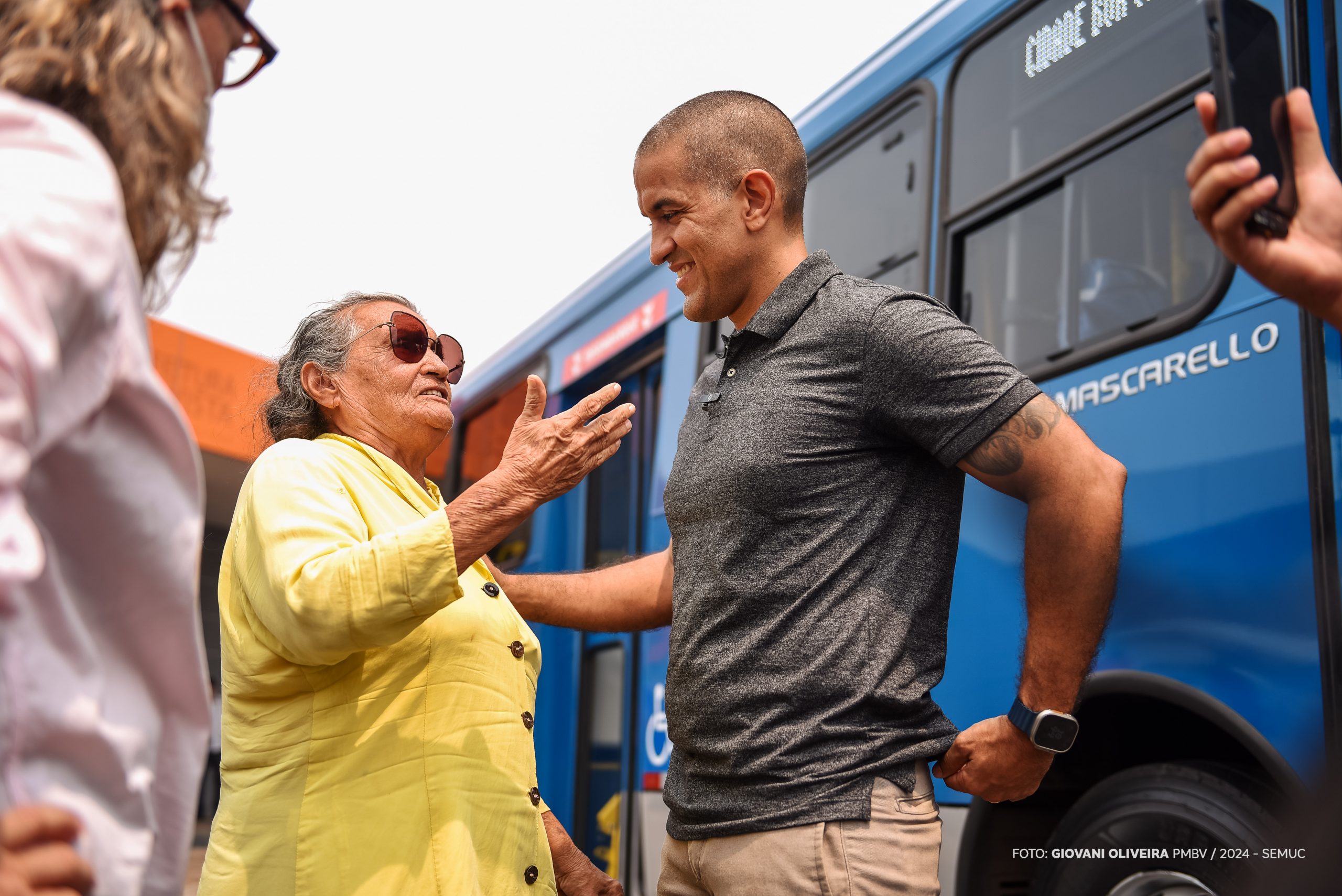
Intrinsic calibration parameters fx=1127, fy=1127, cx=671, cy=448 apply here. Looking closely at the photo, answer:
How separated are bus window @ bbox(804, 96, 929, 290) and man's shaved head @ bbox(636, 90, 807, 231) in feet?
4.24

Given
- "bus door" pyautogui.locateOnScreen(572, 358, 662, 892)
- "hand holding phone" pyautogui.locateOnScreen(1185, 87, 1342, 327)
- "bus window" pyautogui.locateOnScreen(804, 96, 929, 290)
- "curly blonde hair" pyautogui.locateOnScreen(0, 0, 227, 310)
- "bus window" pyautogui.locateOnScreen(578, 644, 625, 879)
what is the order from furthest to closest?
"bus window" pyautogui.locateOnScreen(578, 644, 625, 879) < "bus door" pyautogui.locateOnScreen(572, 358, 662, 892) < "bus window" pyautogui.locateOnScreen(804, 96, 929, 290) < "hand holding phone" pyautogui.locateOnScreen(1185, 87, 1342, 327) < "curly blonde hair" pyautogui.locateOnScreen(0, 0, 227, 310)

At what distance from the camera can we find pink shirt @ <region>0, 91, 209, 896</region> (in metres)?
0.83

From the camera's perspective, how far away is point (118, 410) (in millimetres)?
958

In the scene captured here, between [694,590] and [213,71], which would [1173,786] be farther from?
[213,71]

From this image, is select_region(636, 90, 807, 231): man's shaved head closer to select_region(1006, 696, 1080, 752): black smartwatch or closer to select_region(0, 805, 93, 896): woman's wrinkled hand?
select_region(1006, 696, 1080, 752): black smartwatch

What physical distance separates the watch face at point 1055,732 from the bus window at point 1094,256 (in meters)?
1.47

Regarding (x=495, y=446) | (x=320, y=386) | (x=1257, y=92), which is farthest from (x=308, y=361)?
(x=495, y=446)

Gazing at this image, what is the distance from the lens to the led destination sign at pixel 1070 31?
10.4ft

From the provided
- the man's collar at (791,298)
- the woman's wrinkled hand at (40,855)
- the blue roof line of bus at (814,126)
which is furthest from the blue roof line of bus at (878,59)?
the woman's wrinkled hand at (40,855)

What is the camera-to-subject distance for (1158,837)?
8.76 ft

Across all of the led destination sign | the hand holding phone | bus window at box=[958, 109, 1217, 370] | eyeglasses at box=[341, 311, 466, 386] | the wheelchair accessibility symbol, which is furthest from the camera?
the wheelchair accessibility symbol

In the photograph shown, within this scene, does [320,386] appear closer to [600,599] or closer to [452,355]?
[452,355]

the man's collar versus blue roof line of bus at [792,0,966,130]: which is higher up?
blue roof line of bus at [792,0,966,130]

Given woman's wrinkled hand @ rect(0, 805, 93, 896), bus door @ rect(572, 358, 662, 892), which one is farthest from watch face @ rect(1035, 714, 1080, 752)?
bus door @ rect(572, 358, 662, 892)
